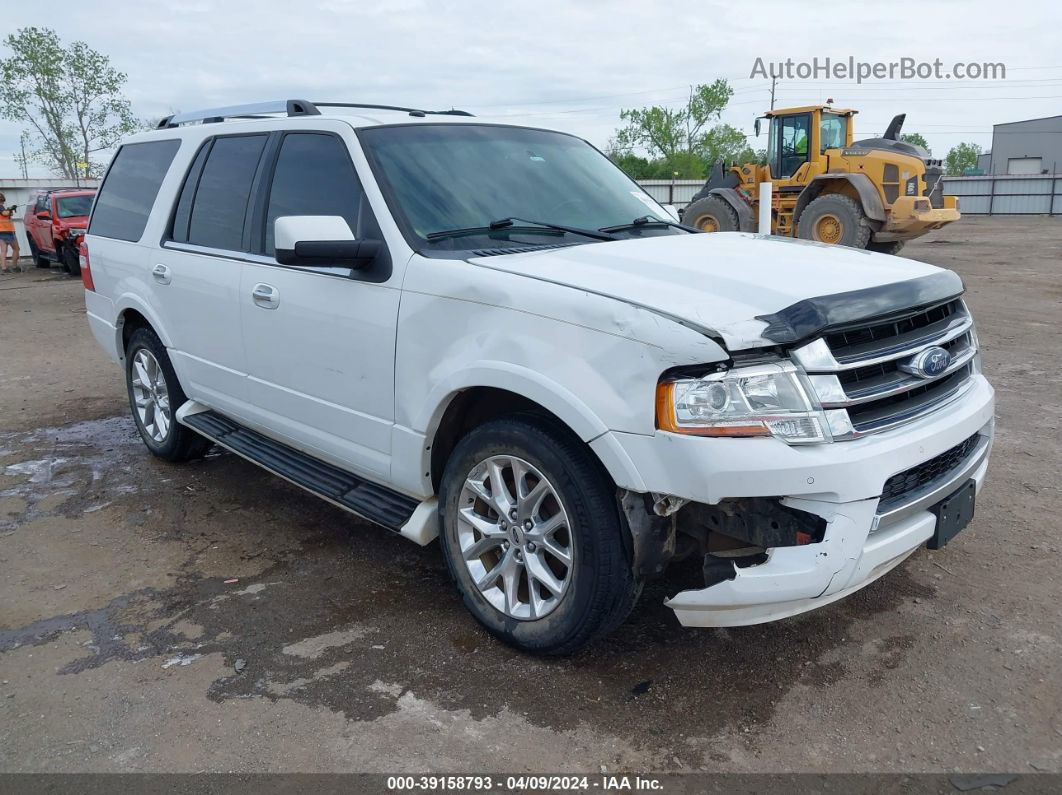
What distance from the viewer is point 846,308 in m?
2.74

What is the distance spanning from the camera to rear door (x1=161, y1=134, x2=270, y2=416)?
4367mm

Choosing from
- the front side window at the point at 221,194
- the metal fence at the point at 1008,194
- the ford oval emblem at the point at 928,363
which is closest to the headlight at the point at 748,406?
the ford oval emblem at the point at 928,363

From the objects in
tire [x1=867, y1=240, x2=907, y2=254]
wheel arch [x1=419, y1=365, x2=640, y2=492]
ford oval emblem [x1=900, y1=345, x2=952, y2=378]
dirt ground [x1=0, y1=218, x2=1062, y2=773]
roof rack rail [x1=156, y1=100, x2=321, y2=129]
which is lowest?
dirt ground [x1=0, y1=218, x2=1062, y2=773]

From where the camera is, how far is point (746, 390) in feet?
8.53

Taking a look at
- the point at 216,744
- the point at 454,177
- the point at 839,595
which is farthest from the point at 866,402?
the point at 216,744

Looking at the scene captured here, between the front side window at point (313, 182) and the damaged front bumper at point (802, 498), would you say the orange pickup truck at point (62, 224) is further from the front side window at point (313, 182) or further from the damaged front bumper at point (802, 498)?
the damaged front bumper at point (802, 498)

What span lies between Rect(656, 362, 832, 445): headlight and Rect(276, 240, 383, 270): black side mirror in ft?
4.75

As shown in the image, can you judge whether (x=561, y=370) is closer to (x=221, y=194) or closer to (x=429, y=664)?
(x=429, y=664)

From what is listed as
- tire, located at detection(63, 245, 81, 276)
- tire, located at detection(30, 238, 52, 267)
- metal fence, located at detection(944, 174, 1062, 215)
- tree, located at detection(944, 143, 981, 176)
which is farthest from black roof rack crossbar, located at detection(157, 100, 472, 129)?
tree, located at detection(944, 143, 981, 176)

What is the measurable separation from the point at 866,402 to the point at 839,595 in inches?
24.0

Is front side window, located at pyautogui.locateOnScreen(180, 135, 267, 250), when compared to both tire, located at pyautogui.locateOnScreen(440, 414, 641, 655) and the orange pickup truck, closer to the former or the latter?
tire, located at pyautogui.locateOnScreen(440, 414, 641, 655)

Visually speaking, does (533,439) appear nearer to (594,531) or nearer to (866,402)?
(594,531)

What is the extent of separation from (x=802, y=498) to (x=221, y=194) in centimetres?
343

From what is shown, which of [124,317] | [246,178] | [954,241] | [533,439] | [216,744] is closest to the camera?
[216,744]
